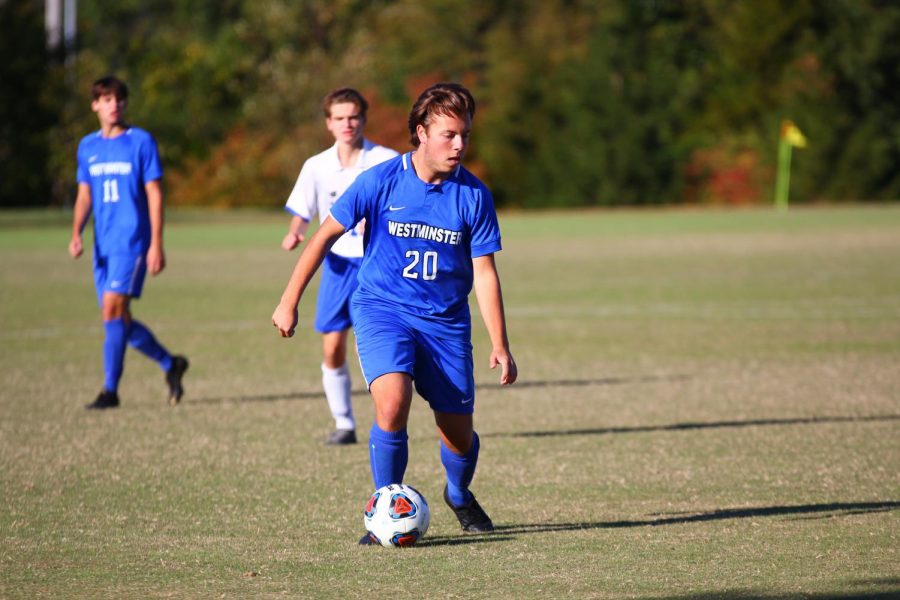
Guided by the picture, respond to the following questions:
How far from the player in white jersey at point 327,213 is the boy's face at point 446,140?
2.78m

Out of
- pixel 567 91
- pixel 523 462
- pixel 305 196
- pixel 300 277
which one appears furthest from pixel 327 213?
pixel 567 91

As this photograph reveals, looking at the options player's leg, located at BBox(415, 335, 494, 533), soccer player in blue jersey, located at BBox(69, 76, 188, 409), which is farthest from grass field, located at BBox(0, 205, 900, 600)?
soccer player in blue jersey, located at BBox(69, 76, 188, 409)

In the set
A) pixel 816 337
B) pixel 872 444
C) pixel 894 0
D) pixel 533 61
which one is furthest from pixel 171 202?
pixel 872 444

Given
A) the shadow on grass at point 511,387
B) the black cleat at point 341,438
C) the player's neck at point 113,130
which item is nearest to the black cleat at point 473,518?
the black cleat at point 341,438

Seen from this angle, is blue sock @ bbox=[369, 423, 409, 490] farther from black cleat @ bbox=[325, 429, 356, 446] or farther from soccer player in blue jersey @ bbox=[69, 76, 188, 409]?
soccer player in blue jersey @ bbox=[69, 76, 188, 409]

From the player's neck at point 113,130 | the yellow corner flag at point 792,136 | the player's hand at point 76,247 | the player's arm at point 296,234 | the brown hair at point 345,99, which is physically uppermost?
the yellow corner flag at point 792,136

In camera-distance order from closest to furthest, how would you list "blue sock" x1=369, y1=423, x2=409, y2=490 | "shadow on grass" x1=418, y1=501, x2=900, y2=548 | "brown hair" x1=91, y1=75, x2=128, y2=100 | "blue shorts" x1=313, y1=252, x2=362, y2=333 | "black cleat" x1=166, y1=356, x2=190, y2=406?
1. "blue sock" x1=369, y1=423, x2=409, y2=490
2. "shadow on grass" x1=418, y1=501, x2=900, y2=548
3. "blue shorts" x1=313, y1=252, x2=362, y2=333
4. "brown hair" x1=91, y1=75, x2=128, y2=100
5. "black cleat" x1=166, y1=356, x2=190, y2=406

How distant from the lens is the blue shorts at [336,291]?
338 inches

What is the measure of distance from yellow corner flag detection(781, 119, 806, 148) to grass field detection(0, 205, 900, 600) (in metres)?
37.1

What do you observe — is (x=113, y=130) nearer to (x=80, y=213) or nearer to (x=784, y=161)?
(x=80, y=213)

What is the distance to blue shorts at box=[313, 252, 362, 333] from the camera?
28.2 ft

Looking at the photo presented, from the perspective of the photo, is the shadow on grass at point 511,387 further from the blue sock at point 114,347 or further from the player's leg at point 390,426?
the player's leg at point 390,426

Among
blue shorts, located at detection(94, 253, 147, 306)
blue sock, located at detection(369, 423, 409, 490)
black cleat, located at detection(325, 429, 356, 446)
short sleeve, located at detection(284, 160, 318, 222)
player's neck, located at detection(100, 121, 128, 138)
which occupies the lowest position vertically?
black cleat, located at detection(325, 429, 356, 446)

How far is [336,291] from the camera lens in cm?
865
